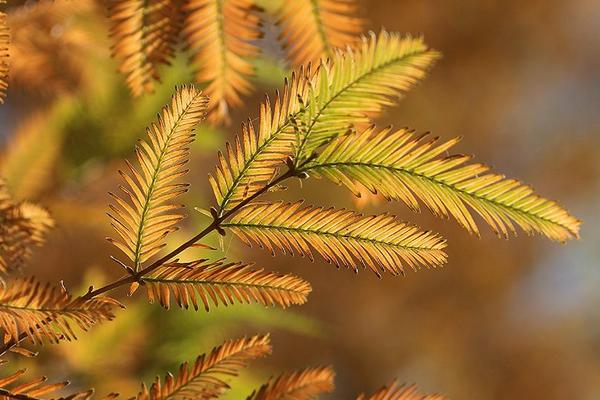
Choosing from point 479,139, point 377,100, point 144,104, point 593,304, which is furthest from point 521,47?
point 377,100

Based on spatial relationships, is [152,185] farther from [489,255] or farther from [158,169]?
[489,255]

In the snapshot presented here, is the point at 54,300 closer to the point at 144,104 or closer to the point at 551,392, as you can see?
the point at 144,104

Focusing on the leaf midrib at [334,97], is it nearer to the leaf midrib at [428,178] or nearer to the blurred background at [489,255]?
the leaf midrib at [428,178]

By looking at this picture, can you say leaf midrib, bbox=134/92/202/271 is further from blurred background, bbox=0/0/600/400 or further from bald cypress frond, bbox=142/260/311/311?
blurred background, bbox=0/0/600/400

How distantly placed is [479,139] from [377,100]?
79.7 inches

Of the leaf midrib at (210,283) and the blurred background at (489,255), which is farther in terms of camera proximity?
the blurred background at (489,255)

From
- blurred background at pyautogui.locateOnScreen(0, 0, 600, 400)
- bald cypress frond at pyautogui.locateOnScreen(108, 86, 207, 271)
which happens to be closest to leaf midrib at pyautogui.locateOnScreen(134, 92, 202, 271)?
bald cypress frond at pyautogui.locateOnScreen(108, 86, 207, 271)

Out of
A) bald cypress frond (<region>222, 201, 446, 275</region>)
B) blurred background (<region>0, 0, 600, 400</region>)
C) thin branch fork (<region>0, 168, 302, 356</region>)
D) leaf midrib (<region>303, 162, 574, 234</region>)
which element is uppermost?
blurred background (<region>0, 0, 600, 400</region>)

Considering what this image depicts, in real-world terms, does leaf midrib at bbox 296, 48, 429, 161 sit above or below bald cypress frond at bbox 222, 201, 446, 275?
above

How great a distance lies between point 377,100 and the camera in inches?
12.8

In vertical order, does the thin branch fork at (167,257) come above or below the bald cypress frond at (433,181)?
below

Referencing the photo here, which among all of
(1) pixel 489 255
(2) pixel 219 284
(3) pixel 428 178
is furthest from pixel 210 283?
(1) pixel 489 255

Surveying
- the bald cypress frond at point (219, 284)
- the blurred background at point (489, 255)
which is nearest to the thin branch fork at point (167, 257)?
the bald cypress frond at point (219, 284)

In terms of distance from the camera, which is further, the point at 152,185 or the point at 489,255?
the point at 489,255
